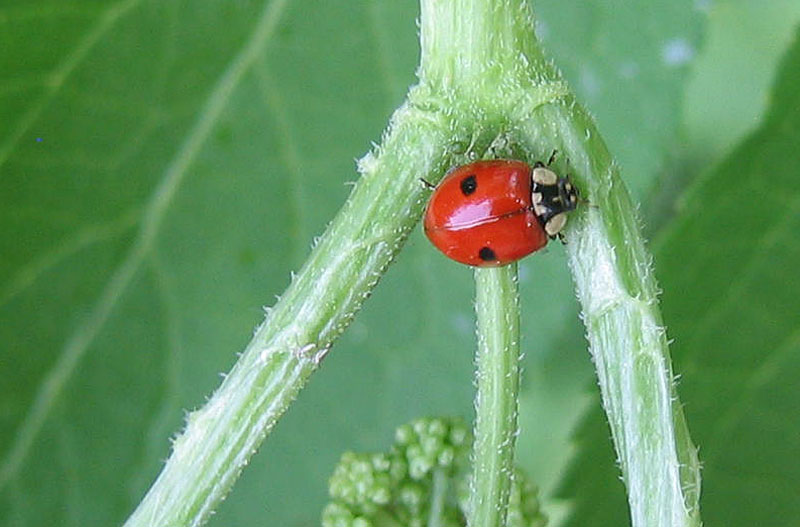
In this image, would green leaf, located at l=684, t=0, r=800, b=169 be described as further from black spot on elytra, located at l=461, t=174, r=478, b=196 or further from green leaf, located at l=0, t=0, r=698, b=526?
black spot on elytra, located at l=461, t=174, r=478, b=196

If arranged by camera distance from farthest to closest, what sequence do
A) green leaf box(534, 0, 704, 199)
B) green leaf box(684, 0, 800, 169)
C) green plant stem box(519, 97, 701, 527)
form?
green leaf box(684, 0, 800, 169)
green leaf box(534, 0, 704, 199)
green plant stem box(519, 97, 701, 527)

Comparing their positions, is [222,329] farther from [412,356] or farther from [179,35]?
[179,35]

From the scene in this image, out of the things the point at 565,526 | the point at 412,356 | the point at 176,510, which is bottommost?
the point at 176,510

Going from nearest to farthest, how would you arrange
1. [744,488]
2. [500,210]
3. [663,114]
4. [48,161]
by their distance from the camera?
[500,210]
[48,161]
[744,488]
[663,114]

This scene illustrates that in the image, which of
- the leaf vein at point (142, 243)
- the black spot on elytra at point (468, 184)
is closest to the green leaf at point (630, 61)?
the leaf vein at point (142, 243)

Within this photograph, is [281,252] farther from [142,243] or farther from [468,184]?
[468,184]

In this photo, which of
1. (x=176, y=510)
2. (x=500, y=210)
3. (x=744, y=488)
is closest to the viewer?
(x=176, y=510)

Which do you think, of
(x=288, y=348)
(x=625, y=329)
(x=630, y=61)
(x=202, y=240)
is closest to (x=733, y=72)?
(x=630, y=61)

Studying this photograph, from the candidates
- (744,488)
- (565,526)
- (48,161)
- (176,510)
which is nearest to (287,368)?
(176,510)

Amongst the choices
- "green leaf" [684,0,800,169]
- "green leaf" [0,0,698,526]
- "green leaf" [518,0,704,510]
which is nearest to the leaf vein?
"green leaf" [0,0,698,526]
